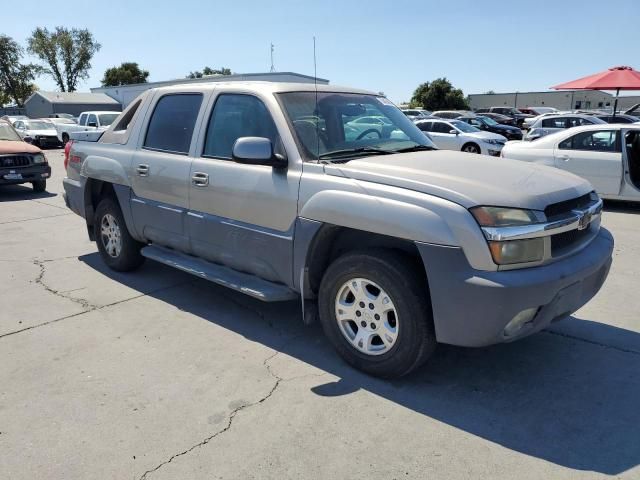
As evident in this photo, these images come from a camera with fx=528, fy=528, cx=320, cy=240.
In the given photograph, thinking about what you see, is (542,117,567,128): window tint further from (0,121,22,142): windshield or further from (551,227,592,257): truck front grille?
(551,227,592,257): truck front grille

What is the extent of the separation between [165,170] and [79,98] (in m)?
60.8

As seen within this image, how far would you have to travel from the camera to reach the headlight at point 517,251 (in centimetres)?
285

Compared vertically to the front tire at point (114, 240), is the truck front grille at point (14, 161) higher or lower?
higher

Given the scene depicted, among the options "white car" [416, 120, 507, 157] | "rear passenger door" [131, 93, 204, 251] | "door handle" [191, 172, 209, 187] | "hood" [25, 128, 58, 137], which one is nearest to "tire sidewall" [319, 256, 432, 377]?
"door handle" [191, 172, 209, 187]

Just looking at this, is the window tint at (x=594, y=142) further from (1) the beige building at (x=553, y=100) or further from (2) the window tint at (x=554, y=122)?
(1) the beige building at (x=553, y=100)

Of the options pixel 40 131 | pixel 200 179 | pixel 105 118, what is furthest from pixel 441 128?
pixel 40 131

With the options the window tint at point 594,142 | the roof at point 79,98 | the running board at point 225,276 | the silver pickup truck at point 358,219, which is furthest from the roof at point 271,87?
the roof at point 79,98

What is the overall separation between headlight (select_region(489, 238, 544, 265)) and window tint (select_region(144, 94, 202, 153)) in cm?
277

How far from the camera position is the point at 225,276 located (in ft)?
13.7

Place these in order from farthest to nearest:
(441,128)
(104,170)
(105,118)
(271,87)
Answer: (105,118) → (441,128) → (104,170) → (271,87)

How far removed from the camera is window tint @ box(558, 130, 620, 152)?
901cm

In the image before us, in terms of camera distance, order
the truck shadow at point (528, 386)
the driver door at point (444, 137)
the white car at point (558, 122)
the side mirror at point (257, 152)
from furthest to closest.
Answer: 1. the white car at point (558, 122)
2. the driver door at point (444, 137)
3. the side mirror at point (257, 152)
4. the truck shadow at point (528, 386)

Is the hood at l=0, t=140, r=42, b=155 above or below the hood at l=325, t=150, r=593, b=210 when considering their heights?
below

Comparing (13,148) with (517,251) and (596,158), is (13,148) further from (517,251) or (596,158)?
(596,158)
